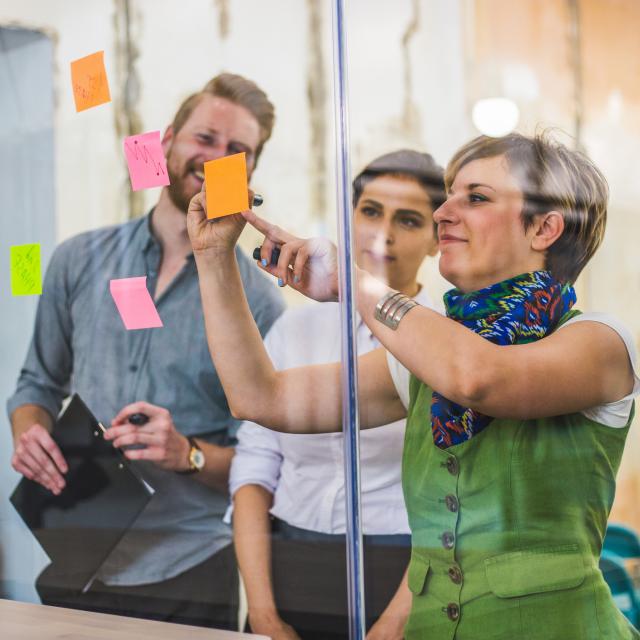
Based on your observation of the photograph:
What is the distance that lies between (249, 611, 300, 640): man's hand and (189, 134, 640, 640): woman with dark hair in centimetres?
30

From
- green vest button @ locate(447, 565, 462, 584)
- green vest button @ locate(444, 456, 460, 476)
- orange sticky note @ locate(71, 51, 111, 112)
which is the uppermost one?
orange sticky note @ locate(71, 51, 111, 112)

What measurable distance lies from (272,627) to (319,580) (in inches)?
5.8

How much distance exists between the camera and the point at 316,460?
1.64 m

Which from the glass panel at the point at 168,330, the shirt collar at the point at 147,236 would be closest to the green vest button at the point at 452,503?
the glass panel at the point at 168,330

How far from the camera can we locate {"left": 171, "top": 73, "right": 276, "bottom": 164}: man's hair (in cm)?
176

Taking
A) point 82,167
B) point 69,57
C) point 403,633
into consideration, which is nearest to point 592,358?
point 403,633

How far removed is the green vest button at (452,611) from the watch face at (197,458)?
64 cm

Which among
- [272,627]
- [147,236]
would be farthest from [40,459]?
[272,627]

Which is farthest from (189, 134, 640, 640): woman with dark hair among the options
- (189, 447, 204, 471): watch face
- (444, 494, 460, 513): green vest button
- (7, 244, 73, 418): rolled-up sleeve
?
(7, 244, 73, 418): rolled-up sleeve

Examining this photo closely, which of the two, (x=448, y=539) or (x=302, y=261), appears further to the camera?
(x=302, y=261)

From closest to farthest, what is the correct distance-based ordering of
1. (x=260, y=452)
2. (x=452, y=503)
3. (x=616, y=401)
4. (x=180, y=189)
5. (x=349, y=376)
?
(x=616, y=401)
(x=452, y=503)
(x=349, y=376)
(x=260, y=452)
(x=180, y=189)

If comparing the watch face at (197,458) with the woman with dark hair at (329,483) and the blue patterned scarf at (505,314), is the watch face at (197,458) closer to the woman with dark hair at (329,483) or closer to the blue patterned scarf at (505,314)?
the woman with dark hair at (329,483)

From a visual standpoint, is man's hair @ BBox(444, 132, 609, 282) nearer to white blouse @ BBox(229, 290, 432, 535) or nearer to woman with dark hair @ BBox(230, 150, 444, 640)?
woman with dark hair @ BBox(230, 150, 444, 640)

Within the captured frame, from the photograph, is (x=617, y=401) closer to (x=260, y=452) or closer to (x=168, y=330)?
(x=260, y=452)
